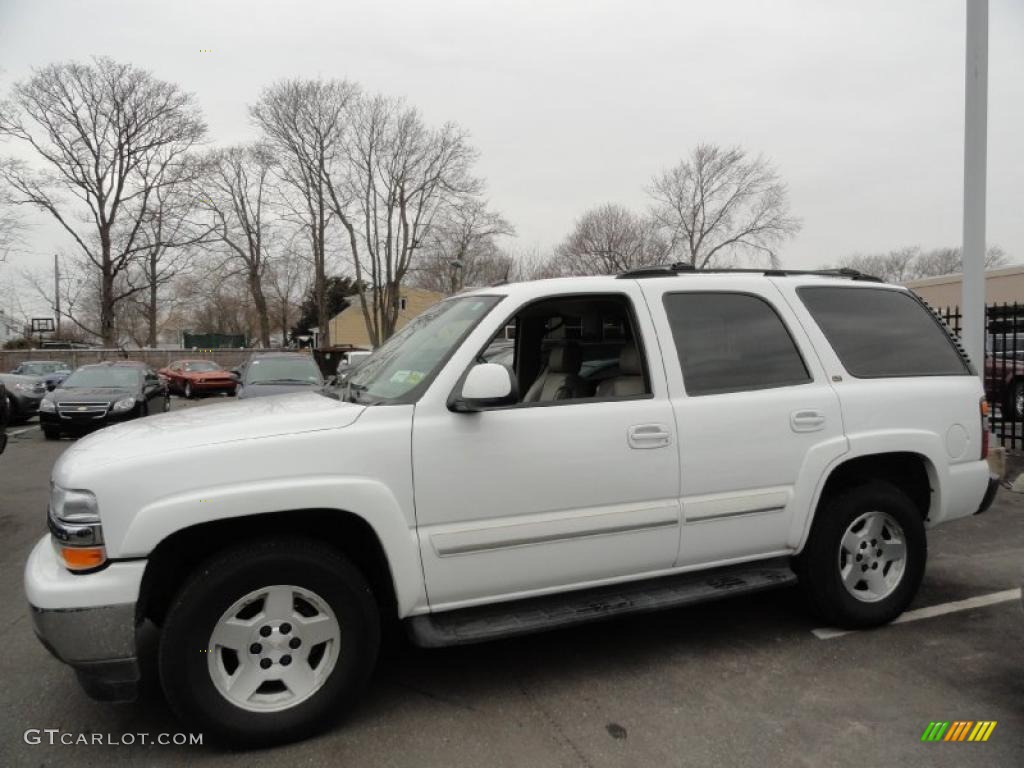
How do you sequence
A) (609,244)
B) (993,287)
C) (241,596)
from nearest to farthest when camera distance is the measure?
(241,596)
(993,287)
(609,244)

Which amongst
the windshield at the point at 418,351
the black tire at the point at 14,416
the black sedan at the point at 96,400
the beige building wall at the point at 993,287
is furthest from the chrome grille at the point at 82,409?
the beige building wall at the point at 993,287

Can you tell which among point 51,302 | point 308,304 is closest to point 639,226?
point 308,304

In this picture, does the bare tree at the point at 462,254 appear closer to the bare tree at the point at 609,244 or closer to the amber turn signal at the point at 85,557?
the bare tree at the point at 609,244

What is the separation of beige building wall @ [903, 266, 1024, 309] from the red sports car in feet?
77.4

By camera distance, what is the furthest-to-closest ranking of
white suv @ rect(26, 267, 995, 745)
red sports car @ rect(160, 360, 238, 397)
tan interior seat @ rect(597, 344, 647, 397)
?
red sports car @ rect(160, 360, 238, 397), tan interior seat @ rect(597, 344, 647, 397), white suv @ rect(26, 267, 995, 745)

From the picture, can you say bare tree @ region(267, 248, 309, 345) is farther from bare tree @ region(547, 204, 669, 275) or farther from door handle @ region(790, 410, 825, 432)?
door handle @ region(790, 410, 825, 432)

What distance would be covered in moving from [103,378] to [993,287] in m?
26.4

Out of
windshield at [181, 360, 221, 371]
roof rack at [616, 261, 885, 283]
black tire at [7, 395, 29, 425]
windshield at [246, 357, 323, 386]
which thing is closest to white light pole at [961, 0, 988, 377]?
roof rack at [616, 261, 885, 283]

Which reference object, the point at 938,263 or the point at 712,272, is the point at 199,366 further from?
the point at 938,263

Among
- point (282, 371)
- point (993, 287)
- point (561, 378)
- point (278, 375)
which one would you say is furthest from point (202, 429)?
point (993, 287)

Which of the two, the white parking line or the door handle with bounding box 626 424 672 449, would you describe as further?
the white parking line

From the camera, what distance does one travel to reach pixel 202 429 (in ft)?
9.15

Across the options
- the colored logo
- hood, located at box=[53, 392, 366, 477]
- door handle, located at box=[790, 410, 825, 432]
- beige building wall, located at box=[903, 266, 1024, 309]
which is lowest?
the colored logo

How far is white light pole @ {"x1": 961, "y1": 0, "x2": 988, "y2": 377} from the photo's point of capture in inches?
289
